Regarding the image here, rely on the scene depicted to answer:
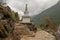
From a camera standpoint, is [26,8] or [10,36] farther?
[26,8]

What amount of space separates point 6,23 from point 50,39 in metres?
5.00

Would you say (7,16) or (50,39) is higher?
(7,16)

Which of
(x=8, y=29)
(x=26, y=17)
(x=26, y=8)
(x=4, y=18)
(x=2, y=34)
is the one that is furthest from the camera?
(x=26, y=8)

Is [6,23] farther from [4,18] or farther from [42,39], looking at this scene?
[42,39]

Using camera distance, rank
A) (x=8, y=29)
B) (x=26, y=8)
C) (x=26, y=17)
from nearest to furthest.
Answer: (x=8, y=29), (x=26, y=17), (x=26, y=8)

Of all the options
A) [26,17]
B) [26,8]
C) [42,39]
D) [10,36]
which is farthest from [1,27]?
[26,8]

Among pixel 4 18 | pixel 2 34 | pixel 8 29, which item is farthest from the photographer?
pixel 4 18

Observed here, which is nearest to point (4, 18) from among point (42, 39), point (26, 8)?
point (42, 39)

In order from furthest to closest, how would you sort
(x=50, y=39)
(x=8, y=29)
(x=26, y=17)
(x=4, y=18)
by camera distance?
1. (x=26, y=17)
2. (x=50, y=39)
3. (x=4, y=18)
4. (x=8, y=29)

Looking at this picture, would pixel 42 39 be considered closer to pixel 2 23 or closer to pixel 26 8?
pixel 2 23

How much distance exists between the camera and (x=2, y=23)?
8.30m

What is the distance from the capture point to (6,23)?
860cm

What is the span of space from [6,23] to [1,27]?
0.71m

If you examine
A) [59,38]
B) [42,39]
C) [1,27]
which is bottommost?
[42,39]
